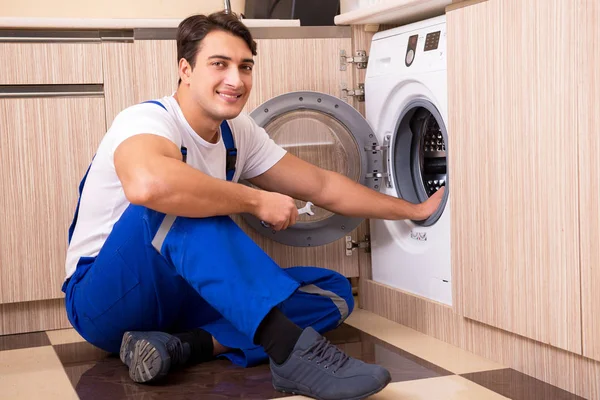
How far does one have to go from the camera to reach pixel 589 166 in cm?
150

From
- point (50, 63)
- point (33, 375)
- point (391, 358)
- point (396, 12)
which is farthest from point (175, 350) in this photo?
point (396, 12)

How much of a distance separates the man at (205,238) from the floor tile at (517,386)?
270 millimetres

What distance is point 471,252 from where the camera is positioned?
1.90 m

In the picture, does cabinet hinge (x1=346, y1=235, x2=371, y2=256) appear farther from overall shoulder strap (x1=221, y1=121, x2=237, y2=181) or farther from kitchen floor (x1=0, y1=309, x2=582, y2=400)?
overall shoulder strap (x1=221, y1=121, x2=237, y2=181)

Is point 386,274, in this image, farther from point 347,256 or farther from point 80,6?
point 80,6

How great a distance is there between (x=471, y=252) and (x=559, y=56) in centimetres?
53

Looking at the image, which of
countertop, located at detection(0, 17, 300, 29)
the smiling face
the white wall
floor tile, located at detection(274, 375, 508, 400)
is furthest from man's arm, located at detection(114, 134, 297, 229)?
the white wall

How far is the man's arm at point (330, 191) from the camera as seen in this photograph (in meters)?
2.19

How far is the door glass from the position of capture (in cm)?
242

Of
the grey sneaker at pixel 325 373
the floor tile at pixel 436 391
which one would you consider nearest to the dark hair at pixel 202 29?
the grey sneaker at pixel 325 373

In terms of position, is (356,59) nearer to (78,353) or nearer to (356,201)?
(356,201)

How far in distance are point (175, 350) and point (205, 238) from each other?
13.8 inches

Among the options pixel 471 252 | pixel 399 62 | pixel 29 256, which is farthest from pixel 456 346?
pixel 29 256

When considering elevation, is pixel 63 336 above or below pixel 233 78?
below
